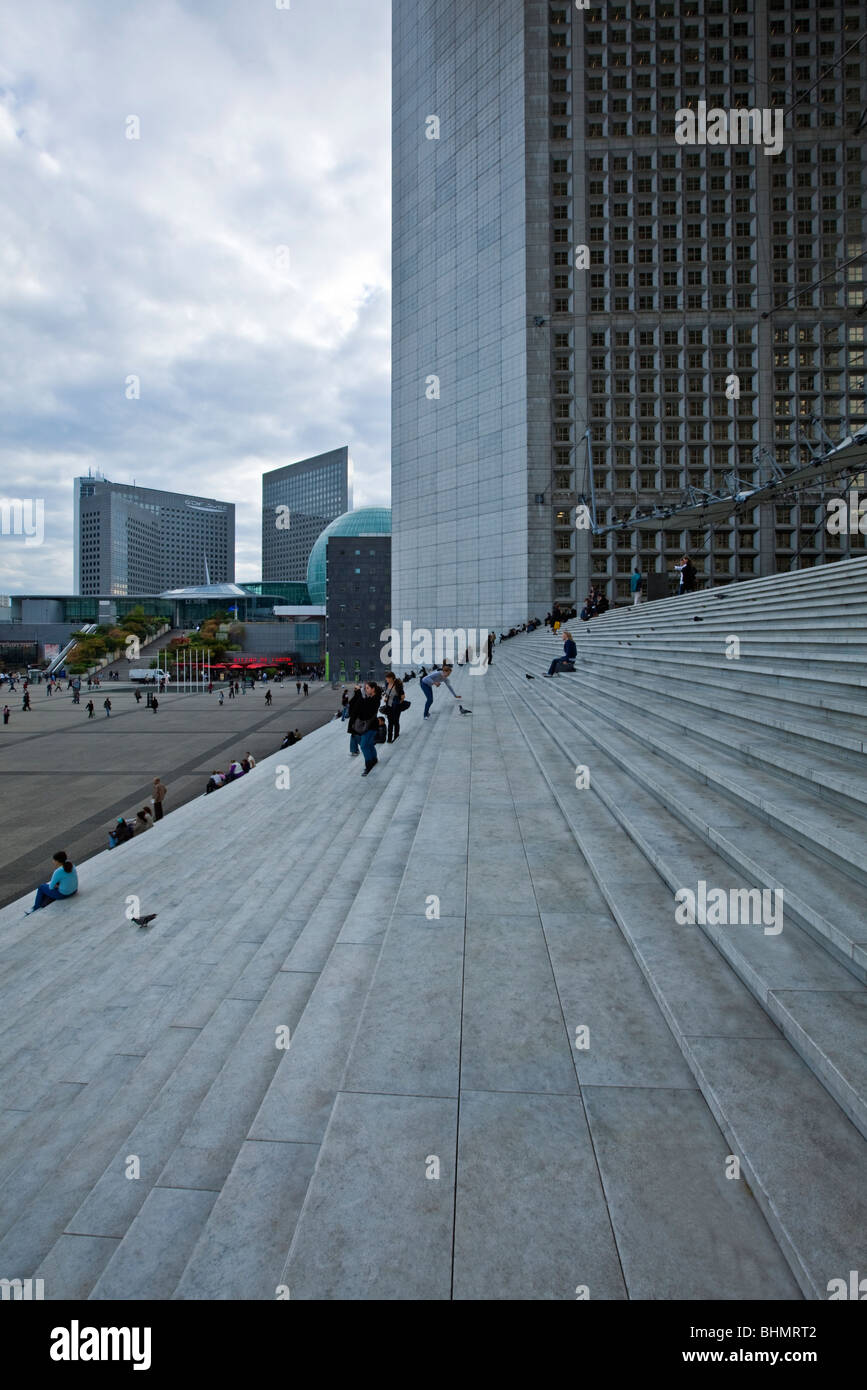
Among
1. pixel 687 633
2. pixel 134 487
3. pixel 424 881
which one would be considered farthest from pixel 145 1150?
pixel 134 487

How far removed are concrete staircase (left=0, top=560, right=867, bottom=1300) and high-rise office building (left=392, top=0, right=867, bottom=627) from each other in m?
39.5

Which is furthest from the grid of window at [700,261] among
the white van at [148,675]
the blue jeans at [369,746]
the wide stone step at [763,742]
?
the white van at [148,675]

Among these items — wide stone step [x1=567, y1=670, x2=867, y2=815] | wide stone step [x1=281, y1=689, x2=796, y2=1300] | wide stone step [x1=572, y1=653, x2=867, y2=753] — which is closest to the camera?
wide stone step [x1=281, y1=689, x2=796, y2=1300]

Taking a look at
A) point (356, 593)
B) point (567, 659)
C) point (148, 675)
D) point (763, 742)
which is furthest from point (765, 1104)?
point (356, 593)

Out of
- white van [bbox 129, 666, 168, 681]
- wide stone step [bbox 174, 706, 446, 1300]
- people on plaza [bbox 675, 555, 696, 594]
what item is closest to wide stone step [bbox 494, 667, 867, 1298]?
wide stone step [bbox 174, 706, 446, 1300]

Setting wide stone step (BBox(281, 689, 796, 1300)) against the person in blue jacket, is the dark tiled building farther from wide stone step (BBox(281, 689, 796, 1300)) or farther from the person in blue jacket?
wide stone step (BBox(281, 689, 796, 1300))

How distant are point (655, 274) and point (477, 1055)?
5206 cm

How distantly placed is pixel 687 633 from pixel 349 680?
242 ft

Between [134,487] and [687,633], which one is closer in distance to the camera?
[687,633]

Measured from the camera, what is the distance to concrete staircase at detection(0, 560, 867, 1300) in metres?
2.41

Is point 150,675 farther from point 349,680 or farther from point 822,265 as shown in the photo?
point 822,265

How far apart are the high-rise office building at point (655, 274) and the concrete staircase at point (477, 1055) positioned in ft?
130

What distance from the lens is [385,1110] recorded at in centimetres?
304

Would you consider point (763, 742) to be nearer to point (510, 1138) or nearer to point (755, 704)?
point (755, 704)
